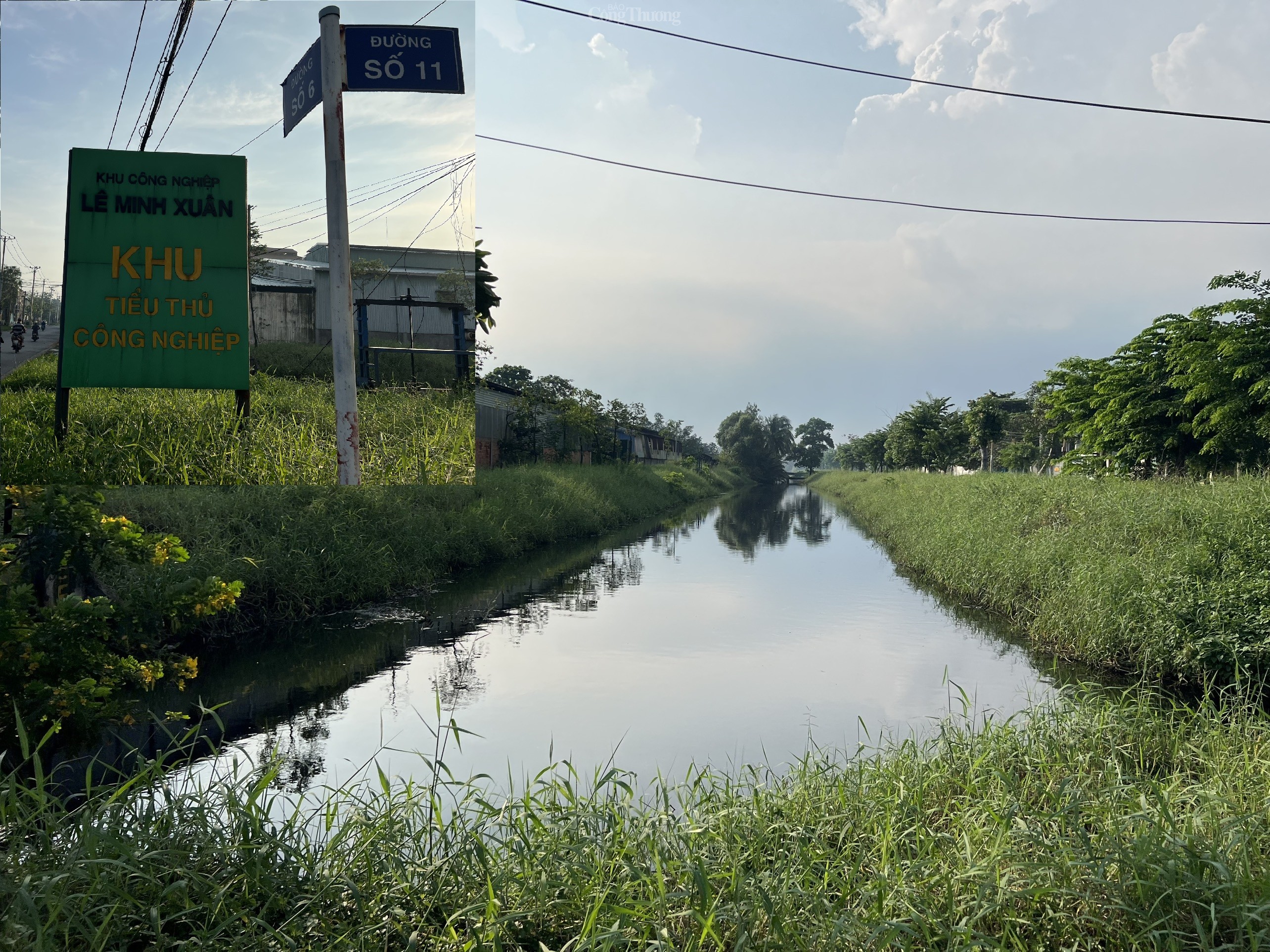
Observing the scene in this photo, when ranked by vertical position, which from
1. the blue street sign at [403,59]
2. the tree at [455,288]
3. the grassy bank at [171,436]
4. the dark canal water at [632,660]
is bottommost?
the dark canal water at [632,660]

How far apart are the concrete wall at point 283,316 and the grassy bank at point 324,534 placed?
88 cm

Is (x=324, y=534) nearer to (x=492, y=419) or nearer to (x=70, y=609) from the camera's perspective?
(x=70, y=609)

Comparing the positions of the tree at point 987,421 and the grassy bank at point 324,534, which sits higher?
the tree at point 987,421

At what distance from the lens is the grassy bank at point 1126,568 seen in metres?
7.06

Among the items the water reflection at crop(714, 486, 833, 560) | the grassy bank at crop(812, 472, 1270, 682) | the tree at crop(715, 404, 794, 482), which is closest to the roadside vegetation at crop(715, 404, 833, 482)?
the tree at crop(715, 404, 794, 482)

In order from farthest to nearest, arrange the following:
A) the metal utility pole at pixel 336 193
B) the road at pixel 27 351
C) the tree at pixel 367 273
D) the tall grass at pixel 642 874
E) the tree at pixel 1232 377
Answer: the tree at pixel 1232 377
the tree at pixel 367 273
the road at pixel 27 351
the metal utility pole at pixel 336 193
the tall grass at pixel 642 874

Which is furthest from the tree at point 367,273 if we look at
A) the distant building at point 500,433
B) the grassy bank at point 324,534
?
the distant building at point 500,433


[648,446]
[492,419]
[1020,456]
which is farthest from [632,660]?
[648,446]

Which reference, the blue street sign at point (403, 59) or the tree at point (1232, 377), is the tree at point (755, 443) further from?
the blue street sign at point (403, 59)

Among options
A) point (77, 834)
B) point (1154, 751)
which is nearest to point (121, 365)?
point (77, 834)

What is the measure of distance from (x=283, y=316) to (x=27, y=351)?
4.71 feet

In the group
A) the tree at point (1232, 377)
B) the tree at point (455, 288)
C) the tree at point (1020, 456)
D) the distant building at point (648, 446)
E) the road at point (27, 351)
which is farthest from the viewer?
the tree at point (1020, 456)

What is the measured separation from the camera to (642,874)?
2.81 metres

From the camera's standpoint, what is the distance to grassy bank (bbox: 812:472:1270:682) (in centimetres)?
706
